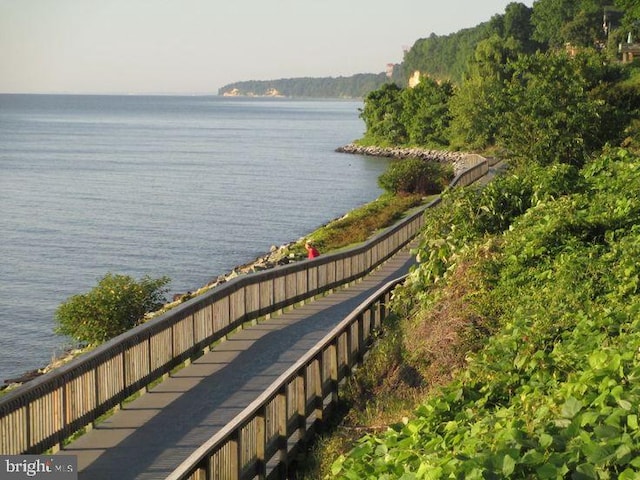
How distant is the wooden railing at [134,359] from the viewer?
12.1 metres

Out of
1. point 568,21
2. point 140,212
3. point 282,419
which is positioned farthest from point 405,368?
point 568,21

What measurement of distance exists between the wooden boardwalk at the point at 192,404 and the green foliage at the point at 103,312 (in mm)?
6287

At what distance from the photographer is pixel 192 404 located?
1444cm

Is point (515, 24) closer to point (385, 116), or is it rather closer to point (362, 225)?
point (385, 116)

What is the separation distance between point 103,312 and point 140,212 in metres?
46.1

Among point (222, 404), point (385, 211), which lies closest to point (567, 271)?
point (222, 404)

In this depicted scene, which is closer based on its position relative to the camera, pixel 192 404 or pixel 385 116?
pixel 192 404

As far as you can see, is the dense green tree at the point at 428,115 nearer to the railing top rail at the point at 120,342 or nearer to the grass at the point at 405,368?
the railing top rail at the point at 120,342

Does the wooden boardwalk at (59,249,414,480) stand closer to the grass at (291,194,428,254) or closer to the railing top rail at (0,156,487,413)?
the railing top rail at (0,156,487,413)

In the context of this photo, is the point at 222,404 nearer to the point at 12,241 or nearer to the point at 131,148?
the point at 12,241

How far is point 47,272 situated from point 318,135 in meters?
146

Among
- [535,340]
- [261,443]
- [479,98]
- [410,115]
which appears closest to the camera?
[261,443]

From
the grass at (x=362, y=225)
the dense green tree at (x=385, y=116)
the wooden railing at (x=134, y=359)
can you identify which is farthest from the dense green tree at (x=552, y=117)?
the dense green tree at (x=385, y=116)

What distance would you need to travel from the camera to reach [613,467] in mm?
6973
